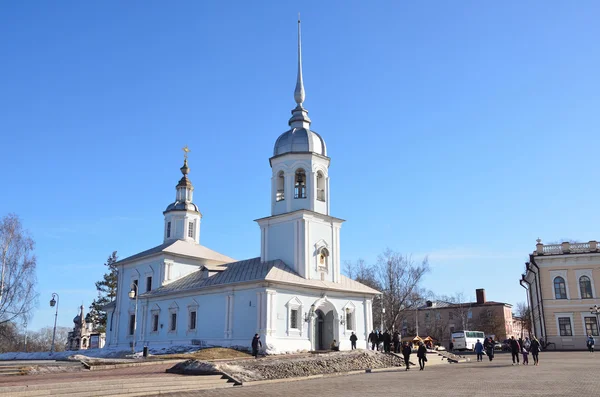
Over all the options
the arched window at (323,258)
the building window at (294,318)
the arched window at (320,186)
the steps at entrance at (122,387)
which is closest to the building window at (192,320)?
the building window at (294,318)

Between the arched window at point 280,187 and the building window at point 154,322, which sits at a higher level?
the arched window at point 280,187

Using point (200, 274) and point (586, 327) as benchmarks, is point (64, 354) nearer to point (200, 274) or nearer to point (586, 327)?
point (200, 274)

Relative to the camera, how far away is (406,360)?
23172 mm

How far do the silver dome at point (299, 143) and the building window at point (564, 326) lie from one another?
985 inches

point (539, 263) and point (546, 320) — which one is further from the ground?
point (539, 263)

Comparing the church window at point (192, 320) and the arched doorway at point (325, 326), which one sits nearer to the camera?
the arched doorway at point (325, 326)

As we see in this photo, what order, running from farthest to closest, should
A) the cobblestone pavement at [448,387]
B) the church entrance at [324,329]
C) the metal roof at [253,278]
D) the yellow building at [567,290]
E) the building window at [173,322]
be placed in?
the yellow building at [567,290] → the building window at [173,322] → the church entrance at [324,329] → the metal roof at [253,278] → the cobblestone pavement at [448,387]

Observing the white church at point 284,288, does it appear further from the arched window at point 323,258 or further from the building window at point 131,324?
the building window at point 131,324

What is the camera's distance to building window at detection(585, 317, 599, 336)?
1630 inches

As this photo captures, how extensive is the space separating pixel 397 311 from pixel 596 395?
33.0 m

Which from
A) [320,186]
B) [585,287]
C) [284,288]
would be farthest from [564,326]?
[284,288]

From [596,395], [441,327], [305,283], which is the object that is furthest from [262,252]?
[441,327]

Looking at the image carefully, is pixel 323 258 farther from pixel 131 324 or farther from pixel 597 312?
pixel 597 312

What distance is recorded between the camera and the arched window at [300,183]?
107 ft
